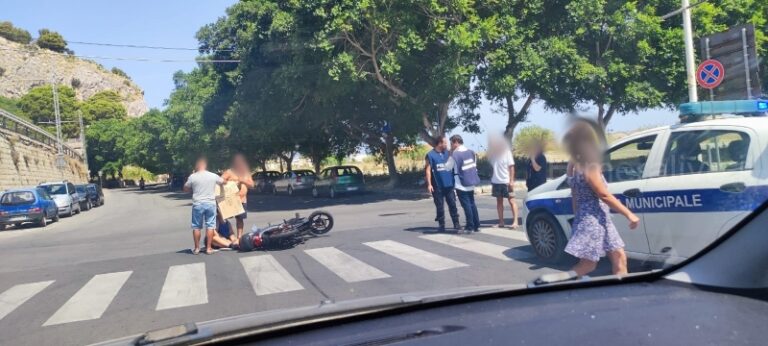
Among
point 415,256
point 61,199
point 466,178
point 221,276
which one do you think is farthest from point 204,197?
point 61,199

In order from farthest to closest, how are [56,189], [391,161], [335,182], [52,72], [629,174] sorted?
[56,189] < [391,161] < [335,182] < [52,72] < [629,174]

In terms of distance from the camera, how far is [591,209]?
5000 millimetres

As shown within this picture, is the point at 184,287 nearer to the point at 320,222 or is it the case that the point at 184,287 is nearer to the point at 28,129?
the point at 320,222

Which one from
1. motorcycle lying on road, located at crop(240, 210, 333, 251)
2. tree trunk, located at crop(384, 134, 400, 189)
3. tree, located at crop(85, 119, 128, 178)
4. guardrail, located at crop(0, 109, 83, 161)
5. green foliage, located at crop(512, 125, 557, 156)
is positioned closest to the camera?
green foliage, located at crop(512, 125, 557, 156)

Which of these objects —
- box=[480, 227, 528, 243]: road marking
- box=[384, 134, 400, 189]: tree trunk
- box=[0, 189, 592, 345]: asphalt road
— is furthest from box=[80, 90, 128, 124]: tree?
box=[384, 134, 400, 189]: tree trunk

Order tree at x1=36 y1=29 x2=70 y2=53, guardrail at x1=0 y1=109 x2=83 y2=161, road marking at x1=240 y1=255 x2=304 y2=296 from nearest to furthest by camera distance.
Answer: road marking at x1=240 y1=255 x2=304 y2=296 < tree at x1=36 y1=29 x2=70 y2=53 < guardrail at x1=0 y1=109 x2=83 y2=161

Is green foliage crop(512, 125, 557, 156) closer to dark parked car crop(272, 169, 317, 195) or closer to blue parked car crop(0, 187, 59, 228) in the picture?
dark parked car crop(272, 169, 317, 195)

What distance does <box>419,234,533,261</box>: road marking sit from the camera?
7.77m

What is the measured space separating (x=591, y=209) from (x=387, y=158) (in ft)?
76.8

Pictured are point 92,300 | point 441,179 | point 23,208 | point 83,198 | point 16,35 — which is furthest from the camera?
point 83,198

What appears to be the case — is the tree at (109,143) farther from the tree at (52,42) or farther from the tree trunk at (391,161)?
the tree trunk at (391,161)

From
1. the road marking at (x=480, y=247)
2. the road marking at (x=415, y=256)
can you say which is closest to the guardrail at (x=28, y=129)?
the road marking at (x=415, y=256)

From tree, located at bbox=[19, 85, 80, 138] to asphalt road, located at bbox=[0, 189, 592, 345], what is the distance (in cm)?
1406

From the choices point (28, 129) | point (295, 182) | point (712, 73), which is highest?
point (28, 129)
